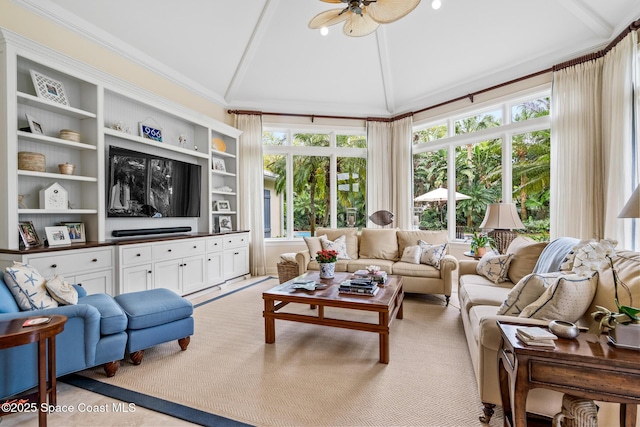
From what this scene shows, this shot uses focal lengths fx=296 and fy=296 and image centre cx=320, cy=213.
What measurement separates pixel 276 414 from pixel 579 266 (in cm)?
180

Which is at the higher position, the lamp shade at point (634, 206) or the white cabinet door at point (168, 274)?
the lamp shade at point (634, 206)

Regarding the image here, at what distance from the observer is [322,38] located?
4.58 meters

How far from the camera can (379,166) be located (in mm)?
5957

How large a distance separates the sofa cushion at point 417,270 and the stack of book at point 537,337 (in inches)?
104

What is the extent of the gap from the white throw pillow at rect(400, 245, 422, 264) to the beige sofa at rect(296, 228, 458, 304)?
88mm

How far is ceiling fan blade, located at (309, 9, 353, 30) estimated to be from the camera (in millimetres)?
2859

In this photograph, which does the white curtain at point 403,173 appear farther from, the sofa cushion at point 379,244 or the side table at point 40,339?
the side table at point 40,339

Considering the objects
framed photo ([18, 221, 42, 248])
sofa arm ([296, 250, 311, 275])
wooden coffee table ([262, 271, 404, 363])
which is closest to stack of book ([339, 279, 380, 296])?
wooden coffee table ([262, 271, 404, 363])

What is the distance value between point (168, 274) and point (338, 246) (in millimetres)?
2404

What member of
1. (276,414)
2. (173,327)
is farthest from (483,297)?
(173,327)

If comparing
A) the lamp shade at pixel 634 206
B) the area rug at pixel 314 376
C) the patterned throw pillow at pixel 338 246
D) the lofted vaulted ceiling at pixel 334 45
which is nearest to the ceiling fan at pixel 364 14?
the lofted vaulted ceiling at pixel 334 45

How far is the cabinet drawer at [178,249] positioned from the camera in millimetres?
3668

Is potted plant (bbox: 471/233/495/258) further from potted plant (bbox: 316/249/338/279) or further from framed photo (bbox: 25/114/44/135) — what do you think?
framed photo (bbox: 25/114/44/135)

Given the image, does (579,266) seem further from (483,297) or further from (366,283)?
(366,283)
